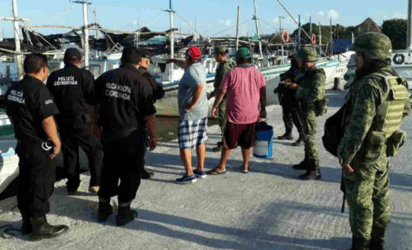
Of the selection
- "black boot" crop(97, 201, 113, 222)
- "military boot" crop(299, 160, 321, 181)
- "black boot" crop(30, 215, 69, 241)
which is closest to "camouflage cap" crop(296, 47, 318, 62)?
"military boot" crop(299, 160, 321, 181)

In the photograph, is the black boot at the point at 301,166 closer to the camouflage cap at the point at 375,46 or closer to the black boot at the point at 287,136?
the black boot at the point at 287,136

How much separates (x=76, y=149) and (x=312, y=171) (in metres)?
2.93

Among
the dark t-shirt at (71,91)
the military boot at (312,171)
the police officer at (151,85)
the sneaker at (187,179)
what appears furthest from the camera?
the military boot at (312,171)

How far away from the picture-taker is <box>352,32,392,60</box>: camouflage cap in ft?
8.84

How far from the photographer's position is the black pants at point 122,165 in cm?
360

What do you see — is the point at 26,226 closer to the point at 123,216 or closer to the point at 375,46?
the point at 123,216

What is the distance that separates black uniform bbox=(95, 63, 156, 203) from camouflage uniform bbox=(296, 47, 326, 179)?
219cm

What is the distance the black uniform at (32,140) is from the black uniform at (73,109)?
862 millimetres

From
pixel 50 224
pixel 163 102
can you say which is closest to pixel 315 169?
pixel 50 224

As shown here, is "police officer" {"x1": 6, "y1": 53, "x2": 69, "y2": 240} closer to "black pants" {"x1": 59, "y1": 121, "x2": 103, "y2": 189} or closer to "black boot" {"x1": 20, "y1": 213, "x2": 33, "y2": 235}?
"black boot" {"x1": 20, "y1": 213, "x2": 33, "y2": 235}

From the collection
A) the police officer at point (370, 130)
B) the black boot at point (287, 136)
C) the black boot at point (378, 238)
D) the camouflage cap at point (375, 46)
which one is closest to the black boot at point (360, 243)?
the police officer at point (370, 130)

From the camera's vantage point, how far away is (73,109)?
13.9 feet

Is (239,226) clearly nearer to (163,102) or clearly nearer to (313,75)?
(313,75)

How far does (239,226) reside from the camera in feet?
11.9
